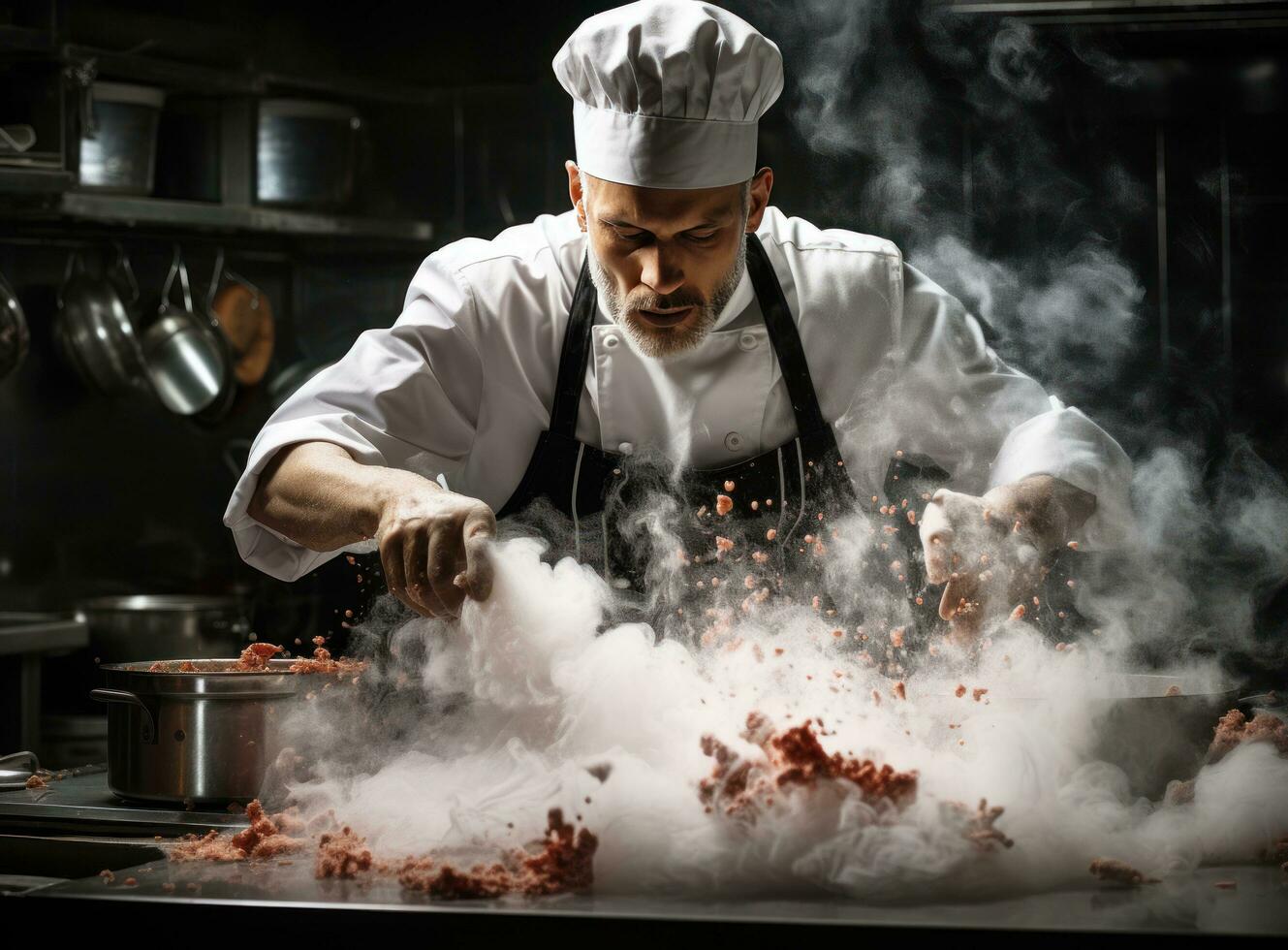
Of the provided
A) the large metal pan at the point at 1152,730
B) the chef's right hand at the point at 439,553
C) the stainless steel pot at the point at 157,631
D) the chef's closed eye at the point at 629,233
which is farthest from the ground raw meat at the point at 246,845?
the stainless steel pot at the point at 157,631

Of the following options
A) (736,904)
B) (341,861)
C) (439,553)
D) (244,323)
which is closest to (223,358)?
(244,323)

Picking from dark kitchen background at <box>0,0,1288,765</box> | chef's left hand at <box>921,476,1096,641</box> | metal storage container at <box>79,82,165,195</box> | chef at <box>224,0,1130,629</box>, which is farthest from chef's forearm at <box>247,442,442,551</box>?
metal storage container at <box>79,82,165,195</box>

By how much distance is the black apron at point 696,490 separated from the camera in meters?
2.08

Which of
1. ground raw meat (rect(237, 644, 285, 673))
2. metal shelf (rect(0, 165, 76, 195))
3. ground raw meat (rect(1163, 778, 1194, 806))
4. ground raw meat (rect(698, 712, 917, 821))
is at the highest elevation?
metal shelf (rect(0, 165, 76, 195))

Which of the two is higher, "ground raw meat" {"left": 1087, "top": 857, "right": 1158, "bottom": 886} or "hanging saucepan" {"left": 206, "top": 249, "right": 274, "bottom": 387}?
"hanging saucepan" {"left": 206, "top": 249, "right": 274, "bottom": 387}

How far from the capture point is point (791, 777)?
49.9 inches

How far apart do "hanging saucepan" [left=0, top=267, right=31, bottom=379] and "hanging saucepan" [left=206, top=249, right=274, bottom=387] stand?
666 millimetres

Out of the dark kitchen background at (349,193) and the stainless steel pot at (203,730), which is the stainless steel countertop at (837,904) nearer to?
the stainless steel pot at (203,730)

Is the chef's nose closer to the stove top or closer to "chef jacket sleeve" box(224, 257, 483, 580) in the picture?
"chef jacket sleeve" box(224, 257, 483, 580)

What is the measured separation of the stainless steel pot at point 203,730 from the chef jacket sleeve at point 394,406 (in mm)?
332

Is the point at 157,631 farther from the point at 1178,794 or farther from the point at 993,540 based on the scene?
the point at 1178,794

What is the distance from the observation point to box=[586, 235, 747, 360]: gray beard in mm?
1958

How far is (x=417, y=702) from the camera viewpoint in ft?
5.22

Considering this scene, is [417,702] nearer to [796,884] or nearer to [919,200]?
[796,884]
